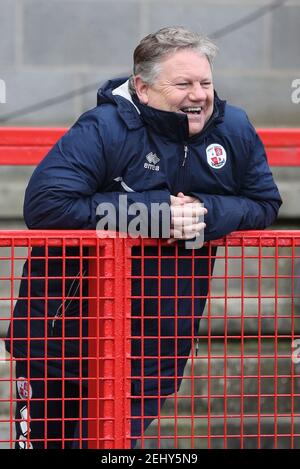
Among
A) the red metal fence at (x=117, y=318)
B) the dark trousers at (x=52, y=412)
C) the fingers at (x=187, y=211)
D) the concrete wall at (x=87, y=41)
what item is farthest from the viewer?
the concrete wall at (x=87, y=41)

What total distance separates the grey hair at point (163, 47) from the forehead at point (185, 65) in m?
0.02

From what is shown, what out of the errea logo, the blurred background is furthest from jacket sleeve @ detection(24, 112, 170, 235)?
the blurred background

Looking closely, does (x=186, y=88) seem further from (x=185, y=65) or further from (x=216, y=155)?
(x=216, y=155)

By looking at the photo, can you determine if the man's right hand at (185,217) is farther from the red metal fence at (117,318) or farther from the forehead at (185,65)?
the forehead at (185,65)

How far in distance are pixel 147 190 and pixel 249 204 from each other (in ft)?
1.22

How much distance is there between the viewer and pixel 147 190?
423 cm

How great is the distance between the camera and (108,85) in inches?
176

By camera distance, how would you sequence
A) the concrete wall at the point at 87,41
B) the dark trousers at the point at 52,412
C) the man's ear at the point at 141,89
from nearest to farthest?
1. the dark trousers at the point at 52,412
2. the man's ear at the point at 141,89
3. the concrete wall at the point at 87,41

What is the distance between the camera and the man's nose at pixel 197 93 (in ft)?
14.0

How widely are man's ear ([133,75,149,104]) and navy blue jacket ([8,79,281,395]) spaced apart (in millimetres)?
30

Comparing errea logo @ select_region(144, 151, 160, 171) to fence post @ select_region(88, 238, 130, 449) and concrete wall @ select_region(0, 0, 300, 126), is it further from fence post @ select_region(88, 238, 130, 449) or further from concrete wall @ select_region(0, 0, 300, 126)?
concrete wall @ select_region(0, 0, 300, 126)

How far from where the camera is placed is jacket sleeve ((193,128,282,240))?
409 cm

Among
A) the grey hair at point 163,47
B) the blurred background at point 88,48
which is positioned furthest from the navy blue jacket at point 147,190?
the blurred background at point 88,48
